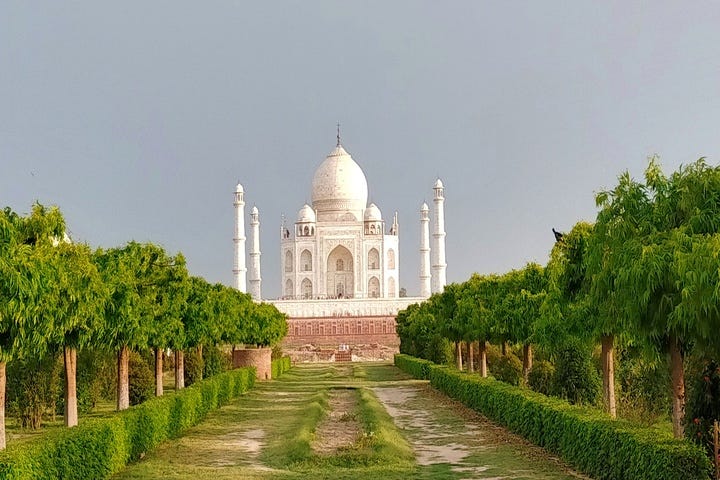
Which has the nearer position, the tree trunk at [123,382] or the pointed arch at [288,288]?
the tree trunk at [123,382]

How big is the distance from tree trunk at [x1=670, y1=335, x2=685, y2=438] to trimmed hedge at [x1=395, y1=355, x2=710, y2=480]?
36 centimetres

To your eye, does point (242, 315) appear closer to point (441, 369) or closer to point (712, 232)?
point (441, 369)

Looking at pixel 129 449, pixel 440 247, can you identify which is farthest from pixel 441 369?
pixel 440 247

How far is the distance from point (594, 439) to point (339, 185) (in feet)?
199

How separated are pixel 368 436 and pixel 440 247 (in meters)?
53.4

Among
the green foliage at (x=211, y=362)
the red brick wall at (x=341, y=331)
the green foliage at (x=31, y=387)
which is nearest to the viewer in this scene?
the green foliage at (x=31, y=387)

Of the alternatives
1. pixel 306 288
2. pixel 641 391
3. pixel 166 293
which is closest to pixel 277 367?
pixel 166 293

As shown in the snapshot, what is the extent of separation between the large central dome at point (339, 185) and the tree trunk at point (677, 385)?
2366 inches

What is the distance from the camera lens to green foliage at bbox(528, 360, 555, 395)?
23.5m

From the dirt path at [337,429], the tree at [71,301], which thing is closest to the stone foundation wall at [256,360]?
the dirt path at [337,429]

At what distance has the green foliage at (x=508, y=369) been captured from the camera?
2739 cm

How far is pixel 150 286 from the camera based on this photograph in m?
18.0

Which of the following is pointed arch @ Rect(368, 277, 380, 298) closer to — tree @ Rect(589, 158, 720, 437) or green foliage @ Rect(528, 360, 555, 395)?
green foliage @ Rect(528, 360, 555, 395)

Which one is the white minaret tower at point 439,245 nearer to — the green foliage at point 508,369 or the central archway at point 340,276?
the central archway at point 340,276
